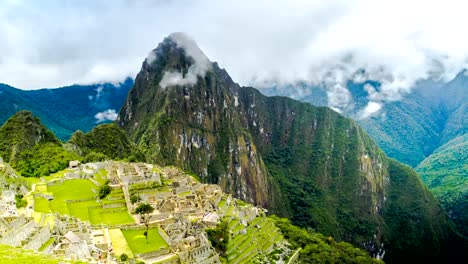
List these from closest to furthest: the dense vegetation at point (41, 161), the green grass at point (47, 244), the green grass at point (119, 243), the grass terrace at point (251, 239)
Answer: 1. the green grass at point (47, 244)
2. the green grass at point (119, 243)
3. the grass terrace at point (251, 239)
4. the dense vegetation at point (41, 161)

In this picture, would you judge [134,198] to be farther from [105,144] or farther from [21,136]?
[105,144]

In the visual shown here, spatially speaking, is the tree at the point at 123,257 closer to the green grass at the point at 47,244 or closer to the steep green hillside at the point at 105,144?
the green grass at the point at 47,244

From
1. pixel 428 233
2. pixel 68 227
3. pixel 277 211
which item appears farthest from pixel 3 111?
pixel 428 233

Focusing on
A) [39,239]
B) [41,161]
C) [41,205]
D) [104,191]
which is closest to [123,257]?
[39,239]

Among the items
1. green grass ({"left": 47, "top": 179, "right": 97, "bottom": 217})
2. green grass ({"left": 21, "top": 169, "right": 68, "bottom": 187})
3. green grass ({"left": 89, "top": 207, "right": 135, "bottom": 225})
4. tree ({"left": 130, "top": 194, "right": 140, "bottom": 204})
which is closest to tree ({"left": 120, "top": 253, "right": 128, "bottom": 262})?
green grass ({"left": 89, "top": 207, "right": 135, "bottom": 225})

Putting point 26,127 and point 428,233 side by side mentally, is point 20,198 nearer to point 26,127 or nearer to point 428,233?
point 26,127

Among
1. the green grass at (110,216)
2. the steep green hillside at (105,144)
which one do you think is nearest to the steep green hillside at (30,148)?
the steep green hillside at (105,144)
